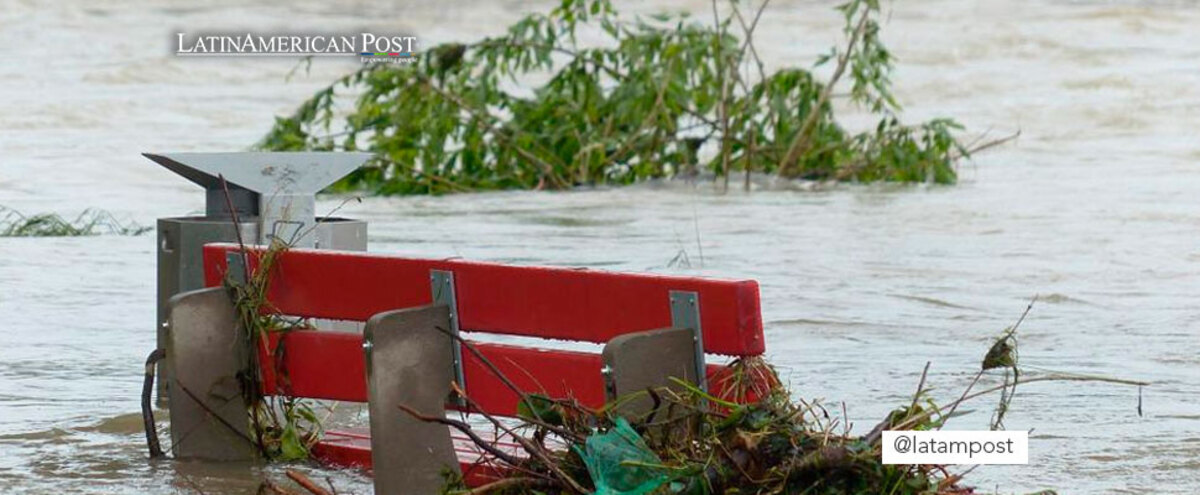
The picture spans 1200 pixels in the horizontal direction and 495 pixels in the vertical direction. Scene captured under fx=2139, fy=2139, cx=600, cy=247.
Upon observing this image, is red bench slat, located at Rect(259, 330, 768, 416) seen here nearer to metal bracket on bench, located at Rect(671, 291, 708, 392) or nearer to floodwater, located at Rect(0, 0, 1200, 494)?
metal bracket on bench, located at Rect(671, 291, 708, 392)

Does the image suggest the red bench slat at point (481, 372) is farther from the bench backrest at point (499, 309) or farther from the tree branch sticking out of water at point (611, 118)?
the tree branch sticking out of water at point (611, 118)

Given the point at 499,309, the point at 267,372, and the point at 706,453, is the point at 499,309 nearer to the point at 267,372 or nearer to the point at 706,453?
the point at 706,453

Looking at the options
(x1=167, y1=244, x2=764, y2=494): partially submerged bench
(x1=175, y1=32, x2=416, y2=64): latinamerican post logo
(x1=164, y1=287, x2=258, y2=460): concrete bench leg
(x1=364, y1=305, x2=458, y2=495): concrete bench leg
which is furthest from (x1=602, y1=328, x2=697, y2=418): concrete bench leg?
(x1=175, y1=32, x2=416, y2=64): latinamerican post logo

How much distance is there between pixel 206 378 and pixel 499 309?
111 centimetres

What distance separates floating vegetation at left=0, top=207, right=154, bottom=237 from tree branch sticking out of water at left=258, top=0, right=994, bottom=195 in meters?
1.65

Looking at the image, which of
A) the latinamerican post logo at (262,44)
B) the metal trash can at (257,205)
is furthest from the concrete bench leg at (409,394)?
the latinamerican post logo at (262,44)

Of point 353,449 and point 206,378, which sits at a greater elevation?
point 206,378

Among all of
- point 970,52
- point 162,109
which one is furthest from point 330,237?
point 970,52

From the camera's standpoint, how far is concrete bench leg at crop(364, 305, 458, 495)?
5.27m

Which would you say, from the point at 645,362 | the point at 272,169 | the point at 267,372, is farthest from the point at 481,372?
the point at 272,169

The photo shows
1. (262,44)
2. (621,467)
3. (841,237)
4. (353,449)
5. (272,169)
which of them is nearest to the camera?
(621,467)

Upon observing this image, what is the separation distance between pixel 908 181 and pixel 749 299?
1194 cm

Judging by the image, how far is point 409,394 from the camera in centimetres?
537

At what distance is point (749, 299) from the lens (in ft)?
16.1
